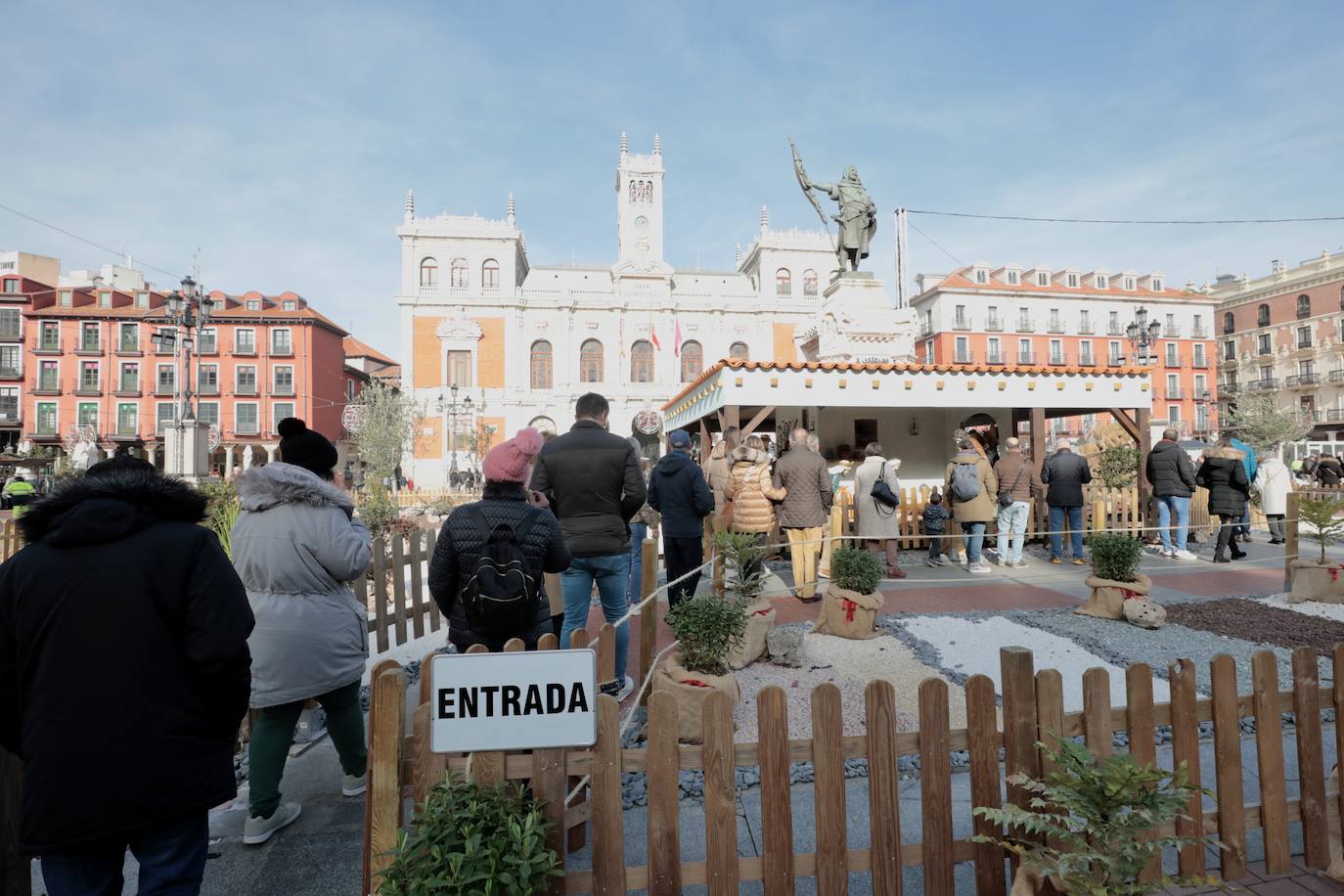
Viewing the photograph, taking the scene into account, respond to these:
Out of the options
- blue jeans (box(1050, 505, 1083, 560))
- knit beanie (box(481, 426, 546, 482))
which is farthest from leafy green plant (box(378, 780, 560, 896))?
blue jeans (box(1050, 505, 1083, 560))

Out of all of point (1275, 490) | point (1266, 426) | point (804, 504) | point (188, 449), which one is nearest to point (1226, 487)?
point (1275, 490)

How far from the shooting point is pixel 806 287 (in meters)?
46.6

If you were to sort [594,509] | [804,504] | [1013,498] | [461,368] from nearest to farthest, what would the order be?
[594,509] < [804,504] < [1013,498] < [461,368]

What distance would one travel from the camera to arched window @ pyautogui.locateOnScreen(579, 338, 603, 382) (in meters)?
42.9

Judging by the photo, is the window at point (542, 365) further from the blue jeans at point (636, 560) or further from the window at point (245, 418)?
the blue jeans at point (636, 560)

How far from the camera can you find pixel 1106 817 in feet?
5.85

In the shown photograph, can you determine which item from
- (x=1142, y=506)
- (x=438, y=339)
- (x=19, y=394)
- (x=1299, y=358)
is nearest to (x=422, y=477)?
(x=438, y=339)

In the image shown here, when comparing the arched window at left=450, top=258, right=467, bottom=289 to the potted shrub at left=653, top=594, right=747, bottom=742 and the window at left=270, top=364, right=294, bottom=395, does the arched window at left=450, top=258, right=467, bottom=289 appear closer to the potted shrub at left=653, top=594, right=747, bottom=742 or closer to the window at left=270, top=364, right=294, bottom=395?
the window at left=270, top=364, right=294, bottom=395

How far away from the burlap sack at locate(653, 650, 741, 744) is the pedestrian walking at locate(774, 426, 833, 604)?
3.60m

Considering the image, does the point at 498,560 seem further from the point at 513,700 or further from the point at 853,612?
the point at 853,612

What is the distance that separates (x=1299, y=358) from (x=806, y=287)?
35980 mm

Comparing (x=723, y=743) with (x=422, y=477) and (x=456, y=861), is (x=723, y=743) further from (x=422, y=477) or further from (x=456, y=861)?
(x=422, y=477)

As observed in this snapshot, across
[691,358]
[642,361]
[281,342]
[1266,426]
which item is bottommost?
[1266,426]

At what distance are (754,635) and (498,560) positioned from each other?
258cm
